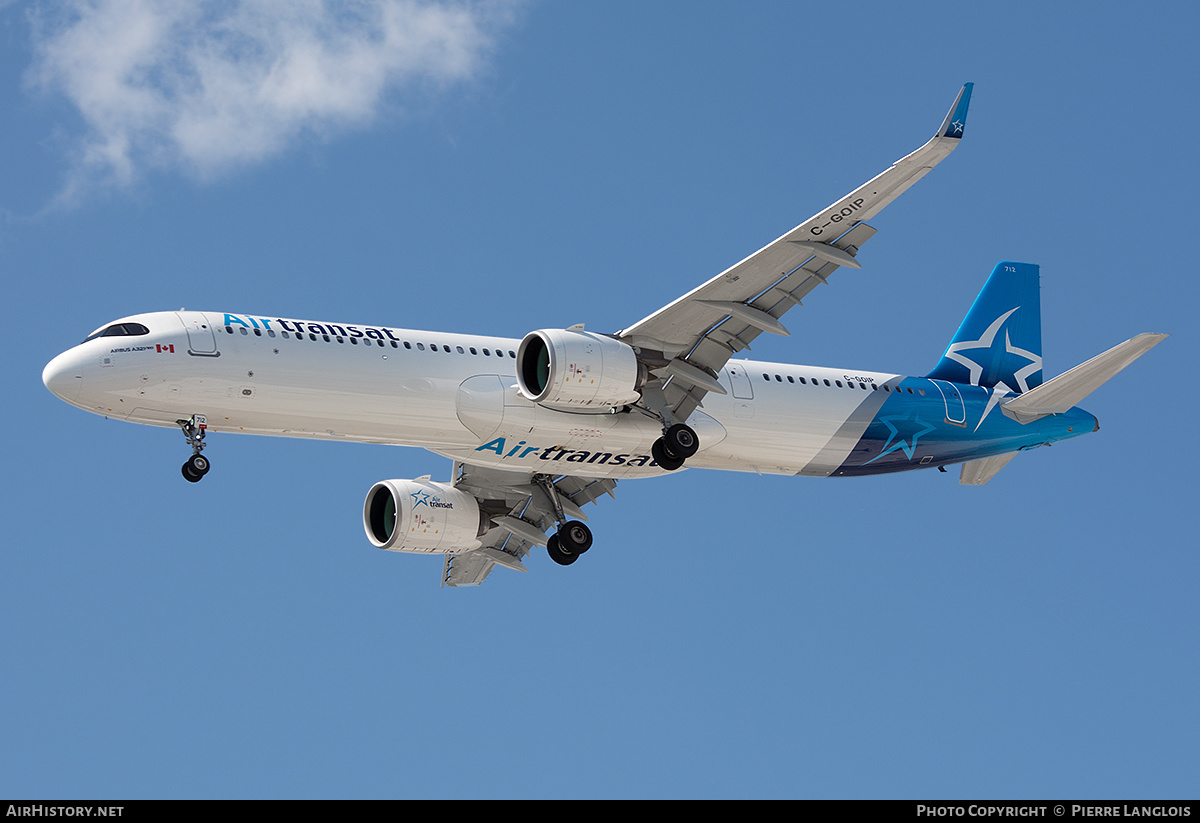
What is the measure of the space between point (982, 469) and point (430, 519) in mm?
15682

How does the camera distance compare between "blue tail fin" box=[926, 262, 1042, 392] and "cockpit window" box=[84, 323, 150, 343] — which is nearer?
"cockpit window" box=[84, 323, 150, 343]

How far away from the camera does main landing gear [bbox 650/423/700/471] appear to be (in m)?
31.8

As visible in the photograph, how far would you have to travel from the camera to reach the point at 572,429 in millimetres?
31484

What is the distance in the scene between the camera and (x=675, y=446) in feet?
104

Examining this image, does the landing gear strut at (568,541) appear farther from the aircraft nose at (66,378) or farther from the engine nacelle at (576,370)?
the aircraft nose at (66,378)

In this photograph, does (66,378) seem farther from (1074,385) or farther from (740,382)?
(1074,385)

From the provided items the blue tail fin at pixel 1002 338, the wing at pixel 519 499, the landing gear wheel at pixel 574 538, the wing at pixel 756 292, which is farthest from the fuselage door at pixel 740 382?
the blue tail fin at pixel 1002 338

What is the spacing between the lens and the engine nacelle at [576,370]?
29.5 meters

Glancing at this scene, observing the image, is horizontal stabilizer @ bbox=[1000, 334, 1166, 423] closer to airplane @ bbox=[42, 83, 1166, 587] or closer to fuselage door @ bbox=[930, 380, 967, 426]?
airplane @ bbox=[42, 83, 1166, 587]

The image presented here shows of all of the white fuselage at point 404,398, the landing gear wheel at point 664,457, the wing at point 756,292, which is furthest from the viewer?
the landing gear wheel at point 664,457

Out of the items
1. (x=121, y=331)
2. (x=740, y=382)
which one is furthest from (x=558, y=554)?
(x=121, y=331)

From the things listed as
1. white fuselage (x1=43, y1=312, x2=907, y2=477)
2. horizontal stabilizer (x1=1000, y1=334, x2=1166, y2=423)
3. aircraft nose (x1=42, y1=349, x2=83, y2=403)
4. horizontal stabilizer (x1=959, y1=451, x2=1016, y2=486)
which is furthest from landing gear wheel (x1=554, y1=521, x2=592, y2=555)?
aircraft nose (x1=42, y1=349, x2=83, y2=403)

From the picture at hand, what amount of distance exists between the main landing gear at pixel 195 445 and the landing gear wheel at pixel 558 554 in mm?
10770

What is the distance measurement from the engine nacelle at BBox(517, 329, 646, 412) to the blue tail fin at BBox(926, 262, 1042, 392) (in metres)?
12.9
